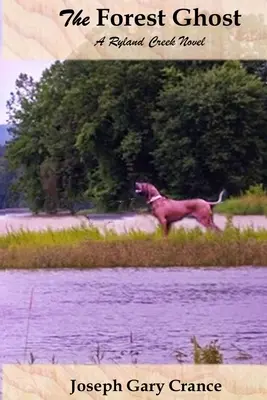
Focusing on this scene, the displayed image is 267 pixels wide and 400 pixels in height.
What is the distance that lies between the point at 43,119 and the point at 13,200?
0.26 m

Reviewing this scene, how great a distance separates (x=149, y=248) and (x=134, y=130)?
0.36m

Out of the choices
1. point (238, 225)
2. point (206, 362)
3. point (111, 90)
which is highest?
point (111, 90)

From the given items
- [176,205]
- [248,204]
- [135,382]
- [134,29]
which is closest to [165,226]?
[176,205]

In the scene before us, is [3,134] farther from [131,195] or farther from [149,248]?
[149,248]

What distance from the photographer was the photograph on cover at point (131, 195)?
20.1 feet

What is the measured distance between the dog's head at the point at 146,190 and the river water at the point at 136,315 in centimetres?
23

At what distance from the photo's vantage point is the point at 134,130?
6.20m

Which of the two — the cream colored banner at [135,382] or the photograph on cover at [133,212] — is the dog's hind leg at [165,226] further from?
the cream colored banner at [135,382]

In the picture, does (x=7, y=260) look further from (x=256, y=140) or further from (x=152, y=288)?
(x=256, y=140)

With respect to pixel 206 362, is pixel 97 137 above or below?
above

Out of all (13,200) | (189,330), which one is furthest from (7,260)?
(189,330)

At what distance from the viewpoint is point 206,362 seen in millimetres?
6125

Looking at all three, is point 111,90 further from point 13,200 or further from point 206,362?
point 206,362

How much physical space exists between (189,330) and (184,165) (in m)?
0.49
